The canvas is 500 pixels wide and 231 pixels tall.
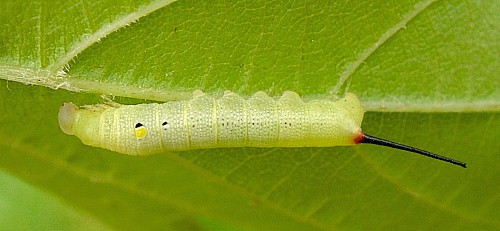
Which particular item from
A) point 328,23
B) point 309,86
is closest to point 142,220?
point 309,86

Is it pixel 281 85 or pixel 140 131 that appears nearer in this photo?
pixel 140 131

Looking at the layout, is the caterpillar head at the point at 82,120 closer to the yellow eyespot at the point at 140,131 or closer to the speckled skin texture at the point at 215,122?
the speckled skin texture at the point at 215,122

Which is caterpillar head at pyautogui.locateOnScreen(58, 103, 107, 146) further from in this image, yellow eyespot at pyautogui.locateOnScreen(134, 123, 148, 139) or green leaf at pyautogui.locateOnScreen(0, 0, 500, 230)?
yellow eyespot at pyautogui.locateOnScreen(134, 123, 148, 139)

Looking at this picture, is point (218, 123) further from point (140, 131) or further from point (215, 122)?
point (140, 131)

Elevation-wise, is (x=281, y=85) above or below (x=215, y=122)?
above

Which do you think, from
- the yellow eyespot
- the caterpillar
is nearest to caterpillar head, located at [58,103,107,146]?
the caterpillar

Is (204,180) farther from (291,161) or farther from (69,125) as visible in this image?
(69,125)

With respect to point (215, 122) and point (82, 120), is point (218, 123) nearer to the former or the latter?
point (215, 122)

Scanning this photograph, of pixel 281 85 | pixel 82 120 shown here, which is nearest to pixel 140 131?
pixel 82 120
